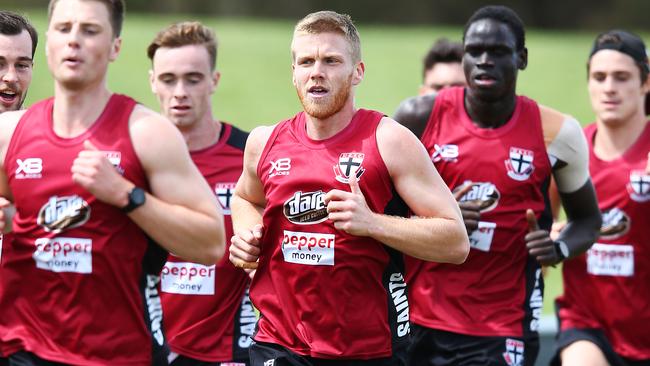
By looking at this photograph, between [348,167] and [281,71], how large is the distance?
83.2 ft

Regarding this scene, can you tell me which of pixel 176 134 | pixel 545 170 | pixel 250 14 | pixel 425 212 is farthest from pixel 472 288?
pixel 250 14

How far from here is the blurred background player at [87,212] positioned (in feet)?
16.4

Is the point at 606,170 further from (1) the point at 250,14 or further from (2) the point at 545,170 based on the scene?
(1) the point at 250,14

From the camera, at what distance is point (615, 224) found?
8000 millimetres

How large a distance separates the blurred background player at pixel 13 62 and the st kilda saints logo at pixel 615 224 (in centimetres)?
379

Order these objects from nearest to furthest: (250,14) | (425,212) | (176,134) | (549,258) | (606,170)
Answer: (176,134)
(425,212)
(549,258)
(606,170)
(250,14)

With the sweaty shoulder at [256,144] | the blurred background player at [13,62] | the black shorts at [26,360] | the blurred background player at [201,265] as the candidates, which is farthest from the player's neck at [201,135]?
the black shorts at [26,360]

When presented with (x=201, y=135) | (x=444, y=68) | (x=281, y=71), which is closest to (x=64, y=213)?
(x=201, y=135)

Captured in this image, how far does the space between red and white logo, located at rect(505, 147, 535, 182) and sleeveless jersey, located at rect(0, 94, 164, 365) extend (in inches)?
101

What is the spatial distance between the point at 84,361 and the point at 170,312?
2142 millimetres

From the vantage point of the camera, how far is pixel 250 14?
145 feet

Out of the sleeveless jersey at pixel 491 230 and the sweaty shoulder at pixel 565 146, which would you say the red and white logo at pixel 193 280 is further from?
the sweaty shoulder at pixel 565 146

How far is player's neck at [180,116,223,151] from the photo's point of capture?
24.4ft

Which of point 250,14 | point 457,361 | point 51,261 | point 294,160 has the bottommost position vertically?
point 457,361
